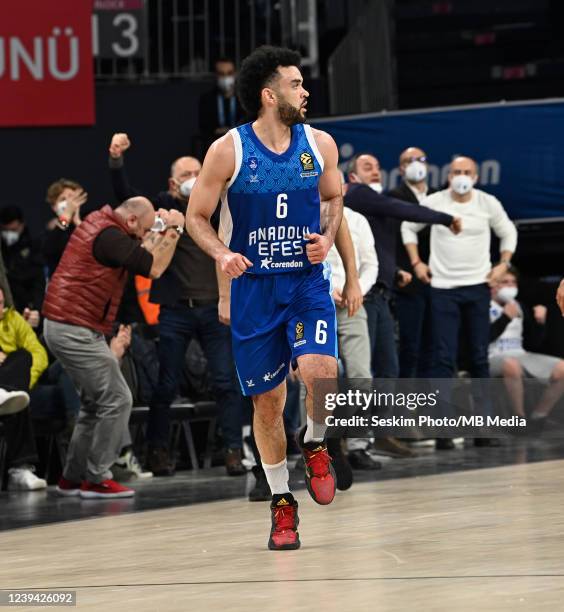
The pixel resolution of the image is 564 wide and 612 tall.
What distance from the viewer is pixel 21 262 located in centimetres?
1171

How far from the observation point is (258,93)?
6.33 m

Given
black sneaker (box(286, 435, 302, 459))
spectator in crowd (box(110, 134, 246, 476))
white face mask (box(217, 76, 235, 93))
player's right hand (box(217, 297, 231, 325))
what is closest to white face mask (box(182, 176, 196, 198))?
spectator in crowd (box(110, 134, 246, 476))

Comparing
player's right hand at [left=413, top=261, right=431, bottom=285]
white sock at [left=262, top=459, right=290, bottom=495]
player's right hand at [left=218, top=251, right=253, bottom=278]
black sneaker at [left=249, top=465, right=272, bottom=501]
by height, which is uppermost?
player's right hand at [left=218, top=251, right=253, bottom=278]

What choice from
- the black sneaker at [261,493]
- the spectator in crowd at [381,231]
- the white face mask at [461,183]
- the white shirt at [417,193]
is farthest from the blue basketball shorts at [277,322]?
the white shirt at [417,193]

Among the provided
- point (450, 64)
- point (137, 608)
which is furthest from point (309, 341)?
point (450, 64)

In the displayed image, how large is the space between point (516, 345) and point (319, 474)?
700 centimetres

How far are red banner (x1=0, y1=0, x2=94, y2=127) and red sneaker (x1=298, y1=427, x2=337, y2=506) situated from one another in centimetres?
800

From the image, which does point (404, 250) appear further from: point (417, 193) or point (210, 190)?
point (210, 190)

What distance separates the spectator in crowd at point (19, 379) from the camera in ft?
30.9

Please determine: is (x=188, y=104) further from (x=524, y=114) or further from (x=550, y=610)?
(x=550, y=610)

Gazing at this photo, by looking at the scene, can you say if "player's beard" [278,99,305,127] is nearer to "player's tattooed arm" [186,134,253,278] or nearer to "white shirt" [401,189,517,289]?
"player's tattooed arm" [186,134,253,278]

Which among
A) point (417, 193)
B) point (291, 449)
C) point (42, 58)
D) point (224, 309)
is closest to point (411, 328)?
point (417, 193)

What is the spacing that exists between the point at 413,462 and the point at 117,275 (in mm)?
2533

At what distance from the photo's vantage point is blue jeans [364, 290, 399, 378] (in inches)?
417
